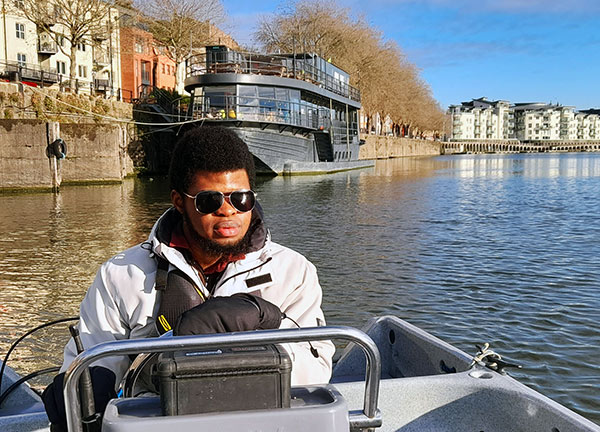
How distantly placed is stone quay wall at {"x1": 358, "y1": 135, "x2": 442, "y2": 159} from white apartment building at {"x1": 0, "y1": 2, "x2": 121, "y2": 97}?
23420 mm

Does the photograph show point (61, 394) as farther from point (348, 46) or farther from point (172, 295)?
point (348, 46)

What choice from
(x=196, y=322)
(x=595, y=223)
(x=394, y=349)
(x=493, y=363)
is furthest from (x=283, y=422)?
(x=595, y=223)

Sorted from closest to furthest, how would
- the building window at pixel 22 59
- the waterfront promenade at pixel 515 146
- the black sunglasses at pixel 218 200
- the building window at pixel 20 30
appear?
the black sunglasses at pixel 218 200 → the building window at pixel 22 59 → the building window at pixel 20 30 → the waterfront promenade at pixel 515 146

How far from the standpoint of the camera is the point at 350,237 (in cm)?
1348

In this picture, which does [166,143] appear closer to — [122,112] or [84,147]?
[122,112]

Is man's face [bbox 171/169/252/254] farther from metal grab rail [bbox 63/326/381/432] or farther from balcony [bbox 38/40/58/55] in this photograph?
balcony [bbox 38/40/58/55]

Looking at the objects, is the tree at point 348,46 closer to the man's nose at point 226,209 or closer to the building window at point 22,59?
the building window at point 22,59

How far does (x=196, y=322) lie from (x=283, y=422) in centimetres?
46

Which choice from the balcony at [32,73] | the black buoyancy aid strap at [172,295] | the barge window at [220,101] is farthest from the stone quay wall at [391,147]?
the black buoyancy aid strap at [172,295]

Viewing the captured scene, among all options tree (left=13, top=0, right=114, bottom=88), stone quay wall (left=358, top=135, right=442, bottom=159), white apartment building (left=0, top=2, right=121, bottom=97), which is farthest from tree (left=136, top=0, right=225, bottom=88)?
stone quay wall (left=358, top=135, right=442, bottom=159)

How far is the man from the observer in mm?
2410

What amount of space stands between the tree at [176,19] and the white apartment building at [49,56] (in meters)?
2.41

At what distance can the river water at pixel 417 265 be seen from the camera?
250 inches

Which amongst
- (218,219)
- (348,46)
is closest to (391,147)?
(348,46)
